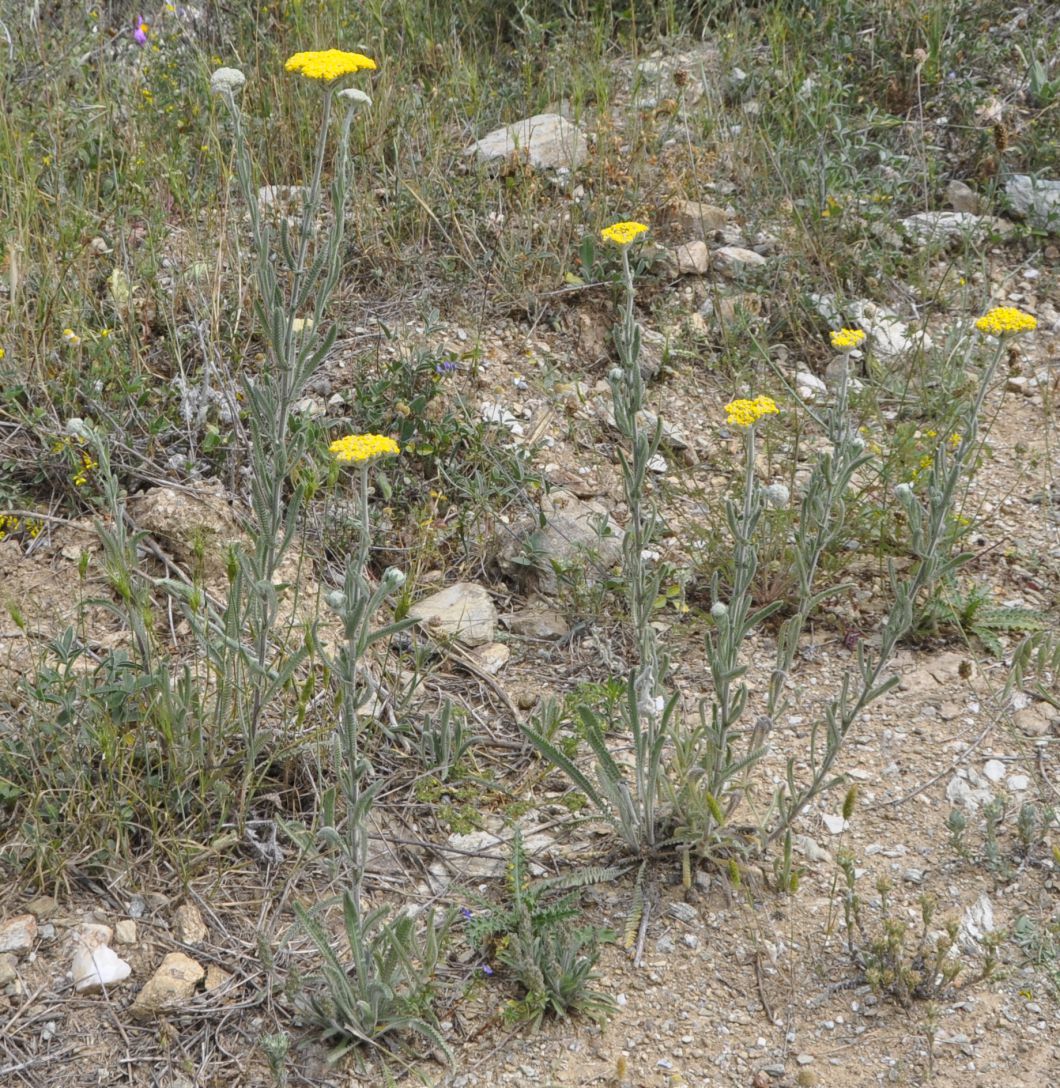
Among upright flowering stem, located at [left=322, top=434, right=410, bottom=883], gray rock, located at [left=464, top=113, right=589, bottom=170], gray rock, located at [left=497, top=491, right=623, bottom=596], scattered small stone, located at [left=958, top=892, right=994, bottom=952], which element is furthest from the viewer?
gray rock, located at [left=464, top=113, right=589, bottom=170]

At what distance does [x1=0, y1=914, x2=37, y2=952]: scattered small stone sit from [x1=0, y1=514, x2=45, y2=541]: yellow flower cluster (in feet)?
4.13

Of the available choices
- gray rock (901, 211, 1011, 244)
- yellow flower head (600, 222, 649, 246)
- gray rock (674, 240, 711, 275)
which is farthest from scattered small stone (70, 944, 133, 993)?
gray rock (901, 211, 1011, 244)

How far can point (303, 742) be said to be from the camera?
2.75m

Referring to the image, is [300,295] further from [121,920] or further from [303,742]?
[121,920]

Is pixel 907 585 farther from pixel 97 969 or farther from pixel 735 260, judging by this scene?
pixel 735 260

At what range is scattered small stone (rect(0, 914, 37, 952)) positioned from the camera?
2381mm

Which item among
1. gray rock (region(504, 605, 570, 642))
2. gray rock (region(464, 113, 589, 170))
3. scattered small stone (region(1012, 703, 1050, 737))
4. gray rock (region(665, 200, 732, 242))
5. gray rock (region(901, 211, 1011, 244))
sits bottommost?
scattered small stone (region(1012, 703, 1050, 737))

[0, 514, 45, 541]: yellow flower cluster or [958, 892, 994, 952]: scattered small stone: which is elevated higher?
[0, 514, 45, 541]: yellow flower cluster

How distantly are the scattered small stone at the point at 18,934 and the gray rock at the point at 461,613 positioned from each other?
124 centimetres

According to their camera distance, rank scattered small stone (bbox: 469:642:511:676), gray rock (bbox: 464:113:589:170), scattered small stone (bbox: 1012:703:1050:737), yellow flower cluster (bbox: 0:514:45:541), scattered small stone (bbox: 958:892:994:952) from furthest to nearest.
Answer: gray rock (bbox: 464:113:589:170) < yellow flower cluster (bbox: 0:514:45:541) < scattered small stone (bbox: 469:642:511:676) < scattered small stone (bbox: 1012:703:1050:737) < scattered small stone (bbox: 958:892:994:952)

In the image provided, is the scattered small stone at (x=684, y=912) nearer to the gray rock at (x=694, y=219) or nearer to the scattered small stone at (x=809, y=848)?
the scattered small stone at (x=809, y=848)

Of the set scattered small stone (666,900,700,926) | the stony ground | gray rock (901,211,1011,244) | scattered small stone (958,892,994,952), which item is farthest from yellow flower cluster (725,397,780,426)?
gray rock (901,211,1011,244)

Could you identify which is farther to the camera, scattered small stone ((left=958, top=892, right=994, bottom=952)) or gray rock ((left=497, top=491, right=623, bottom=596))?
gray rock ((left=497, top=491, right=623, bottom=596))

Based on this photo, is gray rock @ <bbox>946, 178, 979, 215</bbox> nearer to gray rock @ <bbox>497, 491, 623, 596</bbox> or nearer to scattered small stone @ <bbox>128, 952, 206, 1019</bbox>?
gray rock @ <bbox>497, 491, 623, 596</bbox>
